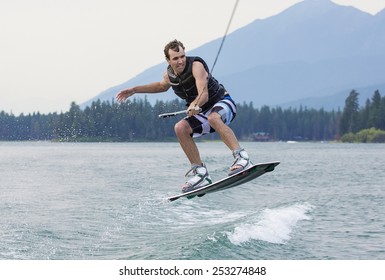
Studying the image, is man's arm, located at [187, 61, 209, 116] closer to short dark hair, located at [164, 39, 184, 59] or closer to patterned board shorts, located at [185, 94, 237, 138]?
short dark hair, located at [164, 39, 184, 59]

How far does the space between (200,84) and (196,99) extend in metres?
0.28

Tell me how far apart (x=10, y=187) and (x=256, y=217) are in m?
18.2

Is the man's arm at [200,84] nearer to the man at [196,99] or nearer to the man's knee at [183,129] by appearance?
the man at [196,99]

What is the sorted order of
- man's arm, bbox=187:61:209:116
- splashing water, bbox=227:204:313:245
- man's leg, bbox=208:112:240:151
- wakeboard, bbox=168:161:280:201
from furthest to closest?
splashing water, bbox=227:204:313:245 < wakeboard, bbox=168:161:280:201 < man's leg, bbox=208:112:240:151 < man's arm, bbox=187:61:209:116

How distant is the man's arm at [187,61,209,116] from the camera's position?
1117 cm

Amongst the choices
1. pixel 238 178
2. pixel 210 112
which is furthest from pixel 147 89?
pixel 238 178

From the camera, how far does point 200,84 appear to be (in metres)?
11.3

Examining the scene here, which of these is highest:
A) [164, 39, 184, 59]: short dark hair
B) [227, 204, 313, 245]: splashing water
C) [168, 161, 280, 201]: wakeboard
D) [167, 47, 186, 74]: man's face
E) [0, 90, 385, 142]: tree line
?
[0, 90, 385, 142]: tree line

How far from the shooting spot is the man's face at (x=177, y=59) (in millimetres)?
11312

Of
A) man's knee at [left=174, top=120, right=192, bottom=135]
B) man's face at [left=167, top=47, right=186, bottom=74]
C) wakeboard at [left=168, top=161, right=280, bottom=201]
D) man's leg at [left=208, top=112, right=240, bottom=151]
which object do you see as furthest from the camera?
man's knee at [left=174, top=120, right=192, bottom=135]

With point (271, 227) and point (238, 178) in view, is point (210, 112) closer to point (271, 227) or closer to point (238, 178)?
point (238, 178)

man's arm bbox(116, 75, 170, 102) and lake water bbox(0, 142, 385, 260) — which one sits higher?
man's arm bbox(116, 75, 170, 102)

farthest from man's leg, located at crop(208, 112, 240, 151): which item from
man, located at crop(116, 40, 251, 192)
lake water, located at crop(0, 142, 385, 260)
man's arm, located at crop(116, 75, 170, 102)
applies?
lake water, located at crop(0, 142, 385, 260)

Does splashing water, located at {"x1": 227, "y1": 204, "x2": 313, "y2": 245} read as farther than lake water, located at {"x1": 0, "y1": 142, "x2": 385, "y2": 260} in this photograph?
Yes
